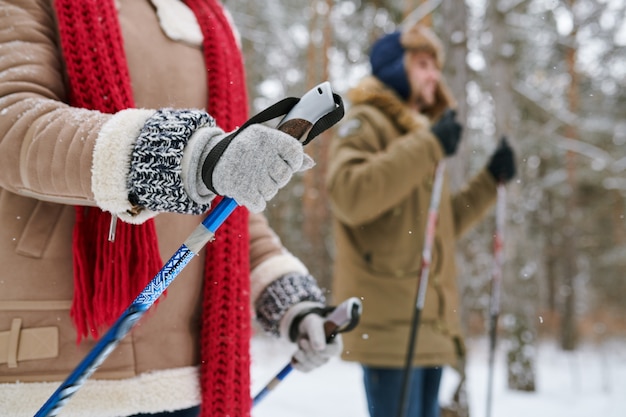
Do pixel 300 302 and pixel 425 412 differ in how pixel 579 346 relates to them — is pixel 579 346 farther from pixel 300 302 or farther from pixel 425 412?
pixel 300 302

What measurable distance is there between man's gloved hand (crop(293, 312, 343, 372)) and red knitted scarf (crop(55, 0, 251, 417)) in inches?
5.9

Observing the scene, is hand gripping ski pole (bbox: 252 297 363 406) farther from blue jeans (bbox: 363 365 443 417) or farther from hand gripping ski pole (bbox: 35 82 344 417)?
blue jeans (bbox: 363 365 443 417)

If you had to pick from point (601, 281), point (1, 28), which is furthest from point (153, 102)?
point (601, 281)

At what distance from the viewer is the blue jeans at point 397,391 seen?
7.53 feet

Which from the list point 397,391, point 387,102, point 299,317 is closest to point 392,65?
point 387,102

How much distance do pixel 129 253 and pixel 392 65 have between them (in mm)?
2008

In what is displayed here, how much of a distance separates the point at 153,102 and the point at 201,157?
377 millimetres

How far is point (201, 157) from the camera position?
3.01ft

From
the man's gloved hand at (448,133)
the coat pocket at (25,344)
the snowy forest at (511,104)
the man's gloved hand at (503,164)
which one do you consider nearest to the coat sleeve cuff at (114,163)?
the coat pocket at (25,344)

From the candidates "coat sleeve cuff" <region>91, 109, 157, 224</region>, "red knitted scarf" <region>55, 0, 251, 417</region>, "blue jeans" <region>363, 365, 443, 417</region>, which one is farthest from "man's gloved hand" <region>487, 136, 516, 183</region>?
"coat sleeve cuff" <region>91, 109, 157, 224</region>

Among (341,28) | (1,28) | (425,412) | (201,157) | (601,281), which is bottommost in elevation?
(425,412)

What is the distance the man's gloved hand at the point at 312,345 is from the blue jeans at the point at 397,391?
0.94m

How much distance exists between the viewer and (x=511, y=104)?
602 centimetres

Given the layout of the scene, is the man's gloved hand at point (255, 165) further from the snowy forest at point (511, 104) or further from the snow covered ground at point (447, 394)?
the snow covered ground at point (447, 394)
